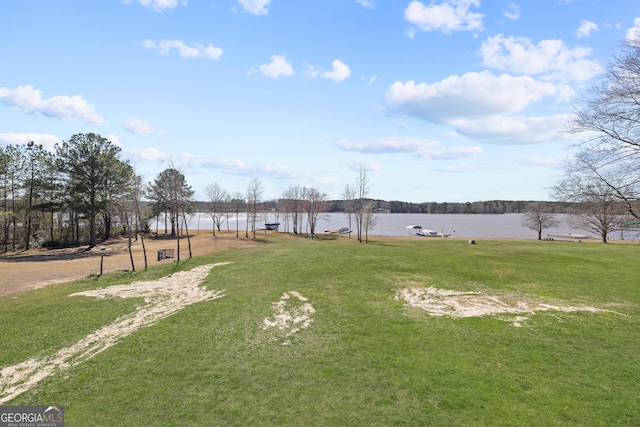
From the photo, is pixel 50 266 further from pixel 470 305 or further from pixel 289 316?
pixel 470 305

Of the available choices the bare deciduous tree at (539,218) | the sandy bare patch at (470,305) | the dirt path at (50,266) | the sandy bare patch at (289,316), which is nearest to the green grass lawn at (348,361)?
the sandy bare patch at (289,316)

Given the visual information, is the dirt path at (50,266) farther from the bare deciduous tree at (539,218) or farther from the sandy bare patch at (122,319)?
the bare deciduous tree at (539,218)

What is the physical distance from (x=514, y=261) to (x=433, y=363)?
1897cm

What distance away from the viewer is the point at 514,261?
2470 cm

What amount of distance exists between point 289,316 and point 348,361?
4951 millimetres

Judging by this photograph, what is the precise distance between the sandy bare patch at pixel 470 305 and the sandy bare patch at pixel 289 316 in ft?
16.5

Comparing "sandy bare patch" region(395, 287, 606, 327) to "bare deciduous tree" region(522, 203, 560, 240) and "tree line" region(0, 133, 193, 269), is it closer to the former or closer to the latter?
"tree line" region(0, 133, 193, 269)

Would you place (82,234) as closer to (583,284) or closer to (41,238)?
(41,238)

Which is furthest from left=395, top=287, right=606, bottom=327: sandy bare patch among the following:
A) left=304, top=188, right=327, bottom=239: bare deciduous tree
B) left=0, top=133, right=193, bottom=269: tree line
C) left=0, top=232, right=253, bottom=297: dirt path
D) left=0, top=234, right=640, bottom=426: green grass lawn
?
left=304, top=188, right=327, bottom=239: bare deciduous tree

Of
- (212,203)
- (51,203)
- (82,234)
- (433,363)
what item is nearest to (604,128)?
(433,363)

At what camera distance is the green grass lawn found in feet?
25.2

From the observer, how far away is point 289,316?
47.6 ft

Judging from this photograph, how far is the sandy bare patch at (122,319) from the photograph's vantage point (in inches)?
415

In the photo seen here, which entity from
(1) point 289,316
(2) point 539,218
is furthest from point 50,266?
(2) point 539,218
